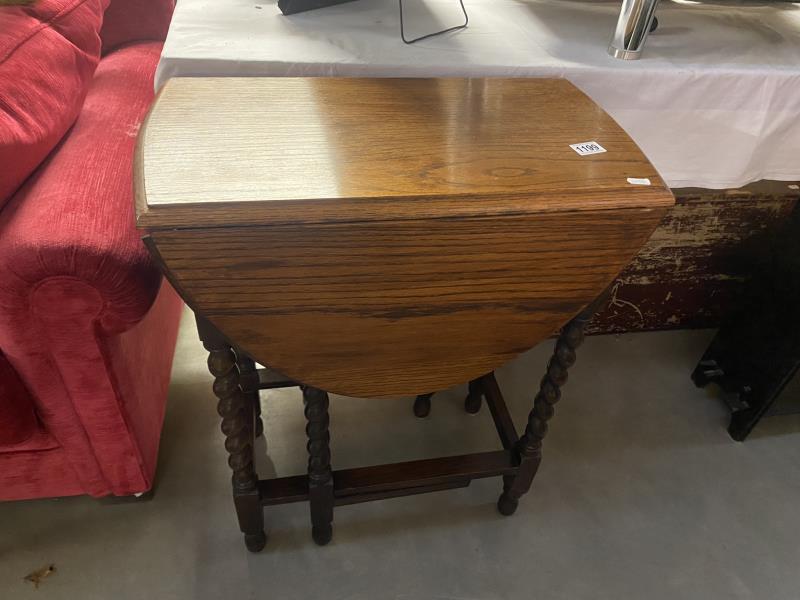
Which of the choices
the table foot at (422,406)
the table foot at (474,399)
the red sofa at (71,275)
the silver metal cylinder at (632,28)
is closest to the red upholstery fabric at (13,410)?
the red sofa at (71,275)

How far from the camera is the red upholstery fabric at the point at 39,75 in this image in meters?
0.90

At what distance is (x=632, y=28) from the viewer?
1026mm

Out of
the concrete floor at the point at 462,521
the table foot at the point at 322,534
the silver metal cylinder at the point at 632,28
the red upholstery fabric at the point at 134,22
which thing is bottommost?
the concrete floor at the point at 462,521

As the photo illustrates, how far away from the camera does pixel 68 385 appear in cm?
96

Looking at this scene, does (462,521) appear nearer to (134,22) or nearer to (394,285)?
(394,285)

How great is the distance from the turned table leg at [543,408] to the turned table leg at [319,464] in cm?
37

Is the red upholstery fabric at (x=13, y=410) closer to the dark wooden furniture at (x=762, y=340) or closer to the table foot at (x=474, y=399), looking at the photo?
the table foot at (x=474, y=399)

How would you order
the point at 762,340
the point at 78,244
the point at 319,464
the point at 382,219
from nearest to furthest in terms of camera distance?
the point at 382,219
the point at 78,244
the point at 319,464
the point at 762,340

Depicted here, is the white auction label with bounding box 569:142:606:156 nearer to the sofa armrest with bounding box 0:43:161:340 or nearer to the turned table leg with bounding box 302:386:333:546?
the turned table leg with bounding box 302:386:333:546

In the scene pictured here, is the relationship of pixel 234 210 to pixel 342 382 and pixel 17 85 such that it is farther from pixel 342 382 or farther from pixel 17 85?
pixel 17 85

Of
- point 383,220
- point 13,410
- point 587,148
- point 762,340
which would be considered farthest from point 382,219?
point 762,340

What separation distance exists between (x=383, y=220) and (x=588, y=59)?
2.05 ft

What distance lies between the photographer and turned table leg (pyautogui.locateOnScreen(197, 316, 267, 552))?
2.78 ft

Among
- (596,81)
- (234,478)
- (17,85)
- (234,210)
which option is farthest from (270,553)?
(596,81)
